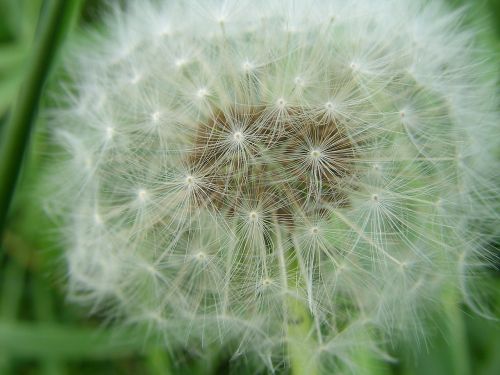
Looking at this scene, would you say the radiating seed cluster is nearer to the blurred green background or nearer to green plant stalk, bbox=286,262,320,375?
green plant stalk, bbox=286,262,320,375

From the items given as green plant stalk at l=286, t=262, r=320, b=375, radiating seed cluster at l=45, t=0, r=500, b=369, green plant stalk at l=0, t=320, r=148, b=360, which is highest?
radiating seed cluster at l=45, t=0, r=500, b=369

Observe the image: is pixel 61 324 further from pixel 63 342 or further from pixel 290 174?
pixel 290 174

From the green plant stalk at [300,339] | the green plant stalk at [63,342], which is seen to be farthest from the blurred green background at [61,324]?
the green plant stalk at [300,339]

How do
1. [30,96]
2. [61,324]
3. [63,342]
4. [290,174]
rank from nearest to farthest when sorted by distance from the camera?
[290,174] → [30,96] → [63,342] → [61,324]

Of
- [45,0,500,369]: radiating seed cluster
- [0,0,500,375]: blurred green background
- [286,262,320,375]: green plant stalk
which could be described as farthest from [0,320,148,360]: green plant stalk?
[286,262,320,375]: green plant stalk

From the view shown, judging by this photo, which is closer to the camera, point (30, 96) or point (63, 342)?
point (30, 96)

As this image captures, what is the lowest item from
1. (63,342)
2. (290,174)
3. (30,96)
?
(63,342)

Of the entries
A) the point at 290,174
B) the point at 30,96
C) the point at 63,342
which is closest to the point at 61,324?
the point at 63,342

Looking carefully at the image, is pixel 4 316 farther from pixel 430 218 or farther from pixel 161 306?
pixel 430 218
